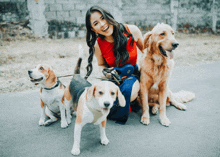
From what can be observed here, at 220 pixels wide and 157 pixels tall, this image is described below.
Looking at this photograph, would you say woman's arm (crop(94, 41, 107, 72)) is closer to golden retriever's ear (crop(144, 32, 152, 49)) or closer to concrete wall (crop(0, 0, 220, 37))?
golden retriever's ear (crop(144, 32, 152, 49))

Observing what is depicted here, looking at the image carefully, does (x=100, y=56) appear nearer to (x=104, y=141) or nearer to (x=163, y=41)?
(x=163, y=41)

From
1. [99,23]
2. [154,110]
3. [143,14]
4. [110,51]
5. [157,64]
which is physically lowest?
[154,110]

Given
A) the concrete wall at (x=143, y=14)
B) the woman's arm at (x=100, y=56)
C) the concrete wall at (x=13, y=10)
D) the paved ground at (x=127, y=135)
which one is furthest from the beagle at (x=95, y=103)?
the concrete wall at (x=13, y=10)

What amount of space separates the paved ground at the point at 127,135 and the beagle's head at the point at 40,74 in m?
0.70

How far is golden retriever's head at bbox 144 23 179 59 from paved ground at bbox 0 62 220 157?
3.25 feet

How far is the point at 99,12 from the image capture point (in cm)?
208

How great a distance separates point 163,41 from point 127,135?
128 cm

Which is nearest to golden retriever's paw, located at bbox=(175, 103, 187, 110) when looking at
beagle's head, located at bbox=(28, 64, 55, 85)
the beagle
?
the beagle

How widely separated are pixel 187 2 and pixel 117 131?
9.99 metres

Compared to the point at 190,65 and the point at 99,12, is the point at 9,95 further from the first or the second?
the point at 190,65

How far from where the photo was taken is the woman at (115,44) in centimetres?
208

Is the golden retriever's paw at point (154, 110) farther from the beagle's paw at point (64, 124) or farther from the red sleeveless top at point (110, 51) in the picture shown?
the beagle's paw at point (64, 124)

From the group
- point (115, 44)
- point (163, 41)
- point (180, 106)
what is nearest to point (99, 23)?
point (115, 44)

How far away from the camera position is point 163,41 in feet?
6.34
